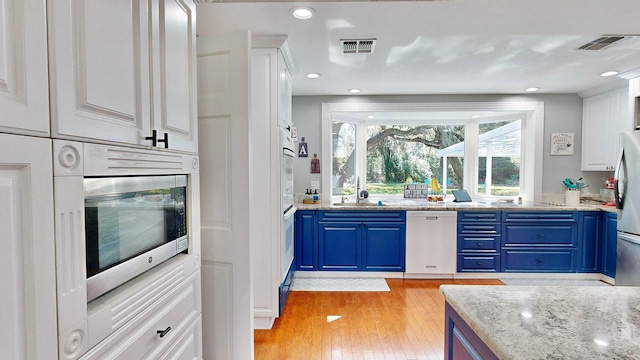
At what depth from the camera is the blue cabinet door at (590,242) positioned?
341 centimetres

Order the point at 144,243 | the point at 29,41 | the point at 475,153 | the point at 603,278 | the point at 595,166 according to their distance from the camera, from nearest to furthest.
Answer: the point at 29,41, the point at 144,243, the point at 603,278, the point at 595,166, the point at 475,153

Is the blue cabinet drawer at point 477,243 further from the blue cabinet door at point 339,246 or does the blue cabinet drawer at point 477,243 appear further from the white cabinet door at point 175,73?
the white cabinet door at point 175,73

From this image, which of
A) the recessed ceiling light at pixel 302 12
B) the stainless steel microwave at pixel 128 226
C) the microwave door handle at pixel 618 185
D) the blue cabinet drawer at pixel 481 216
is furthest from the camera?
the blue cabinet drawer at pixel 481 216

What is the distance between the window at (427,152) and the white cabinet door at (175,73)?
2849mm

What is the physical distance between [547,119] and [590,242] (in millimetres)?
1618

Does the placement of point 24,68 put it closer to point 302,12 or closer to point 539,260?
point 302,12

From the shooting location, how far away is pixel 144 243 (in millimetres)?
1043

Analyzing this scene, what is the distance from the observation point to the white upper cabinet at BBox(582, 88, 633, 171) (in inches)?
132

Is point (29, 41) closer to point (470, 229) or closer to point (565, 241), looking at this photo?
point (470, 229)

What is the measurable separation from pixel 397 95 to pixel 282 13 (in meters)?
2.42

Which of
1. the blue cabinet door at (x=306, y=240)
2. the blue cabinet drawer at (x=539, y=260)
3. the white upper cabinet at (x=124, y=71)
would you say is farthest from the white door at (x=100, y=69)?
the blue cabinet drawer at (x=539, y=260)

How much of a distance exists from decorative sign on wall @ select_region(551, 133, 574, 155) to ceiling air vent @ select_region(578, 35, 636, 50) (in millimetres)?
1724

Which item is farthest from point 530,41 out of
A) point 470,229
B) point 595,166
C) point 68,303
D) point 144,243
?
point 68,303

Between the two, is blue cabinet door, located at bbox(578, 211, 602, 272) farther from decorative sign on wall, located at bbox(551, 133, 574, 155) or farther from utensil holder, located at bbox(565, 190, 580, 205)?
decorative sign on wall, located at bbox(551, 133, 574, 155)
